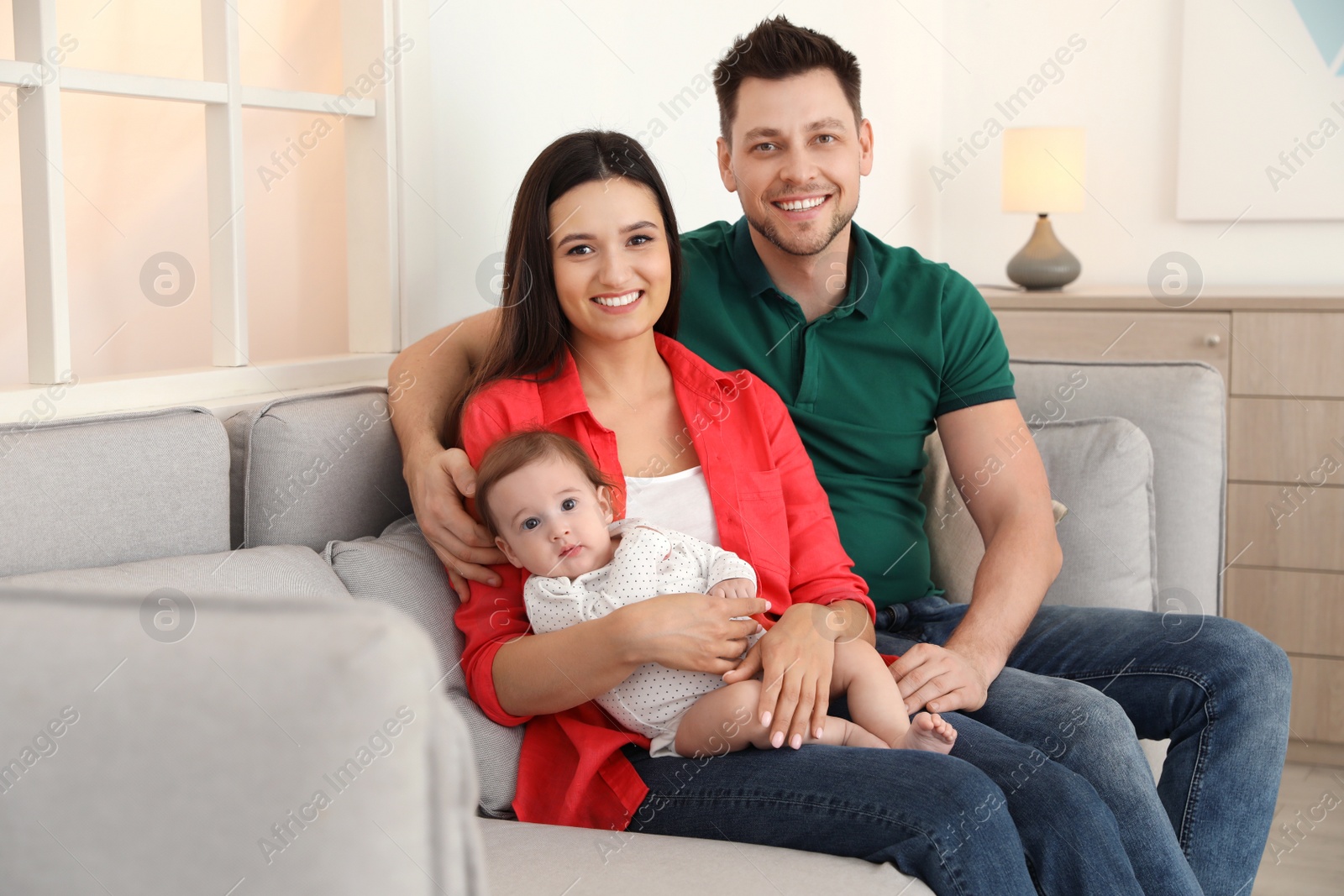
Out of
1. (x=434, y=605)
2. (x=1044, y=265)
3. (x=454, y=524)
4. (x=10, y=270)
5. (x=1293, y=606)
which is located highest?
(x=1044, y=265)

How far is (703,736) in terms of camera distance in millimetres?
1312

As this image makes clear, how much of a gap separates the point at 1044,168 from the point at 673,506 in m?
2.49

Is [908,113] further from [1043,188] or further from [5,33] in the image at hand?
[5,33]

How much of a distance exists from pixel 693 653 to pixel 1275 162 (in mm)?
3025

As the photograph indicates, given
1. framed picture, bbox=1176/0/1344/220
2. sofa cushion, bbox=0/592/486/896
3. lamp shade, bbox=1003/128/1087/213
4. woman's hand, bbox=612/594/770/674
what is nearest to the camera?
sofa cushion, bbox=0/592/486/896

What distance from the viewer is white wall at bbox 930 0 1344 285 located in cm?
347

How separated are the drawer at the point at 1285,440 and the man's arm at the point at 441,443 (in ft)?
7.40

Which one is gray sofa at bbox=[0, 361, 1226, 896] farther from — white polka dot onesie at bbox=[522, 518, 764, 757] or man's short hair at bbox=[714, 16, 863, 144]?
man's short hair at bbox=[714, 16, 863, 144]

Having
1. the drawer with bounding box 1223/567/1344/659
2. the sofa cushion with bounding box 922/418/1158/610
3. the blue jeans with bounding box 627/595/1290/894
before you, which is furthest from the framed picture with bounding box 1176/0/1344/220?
the blue jeans with bounding box 627/595/1290/894

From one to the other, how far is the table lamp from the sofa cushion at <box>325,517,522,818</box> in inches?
99.7

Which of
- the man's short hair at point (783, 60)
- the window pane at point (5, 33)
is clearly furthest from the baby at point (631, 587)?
the window pane at point (5, 33)

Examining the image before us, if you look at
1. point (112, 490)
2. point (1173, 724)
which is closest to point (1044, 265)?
point (1173, 724)

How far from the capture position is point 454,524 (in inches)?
55.1

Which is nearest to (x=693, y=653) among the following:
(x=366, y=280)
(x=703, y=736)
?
(x=703, y=736)
